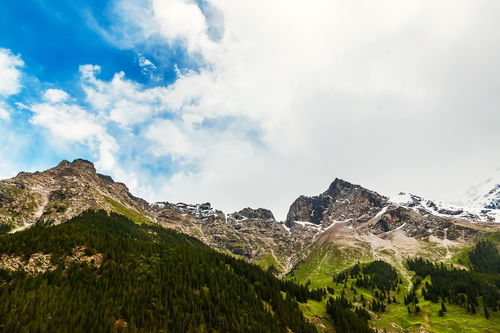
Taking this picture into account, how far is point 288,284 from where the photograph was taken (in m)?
140

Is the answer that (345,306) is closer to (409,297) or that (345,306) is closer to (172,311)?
(409,297)

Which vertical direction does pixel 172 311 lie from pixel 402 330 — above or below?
above

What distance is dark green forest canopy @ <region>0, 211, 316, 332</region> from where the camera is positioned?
66938 mm

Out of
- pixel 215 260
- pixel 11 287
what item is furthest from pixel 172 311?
pixel 215 260

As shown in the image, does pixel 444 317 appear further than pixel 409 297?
No

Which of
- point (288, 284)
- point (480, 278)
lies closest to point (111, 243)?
point (288, 284)

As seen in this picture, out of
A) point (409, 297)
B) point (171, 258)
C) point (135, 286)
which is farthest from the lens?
point (409, 297)

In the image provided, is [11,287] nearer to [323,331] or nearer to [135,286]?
[135,286]

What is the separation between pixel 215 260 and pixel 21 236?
73.3 m

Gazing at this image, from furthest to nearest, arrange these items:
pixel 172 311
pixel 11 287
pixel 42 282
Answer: pixel 172 311 < pixel 42 282 < pixel 11 287

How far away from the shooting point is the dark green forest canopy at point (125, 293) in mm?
66938

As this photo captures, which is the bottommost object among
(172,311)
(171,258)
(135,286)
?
(172,311)

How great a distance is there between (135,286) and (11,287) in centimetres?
2948

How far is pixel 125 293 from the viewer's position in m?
80.7
